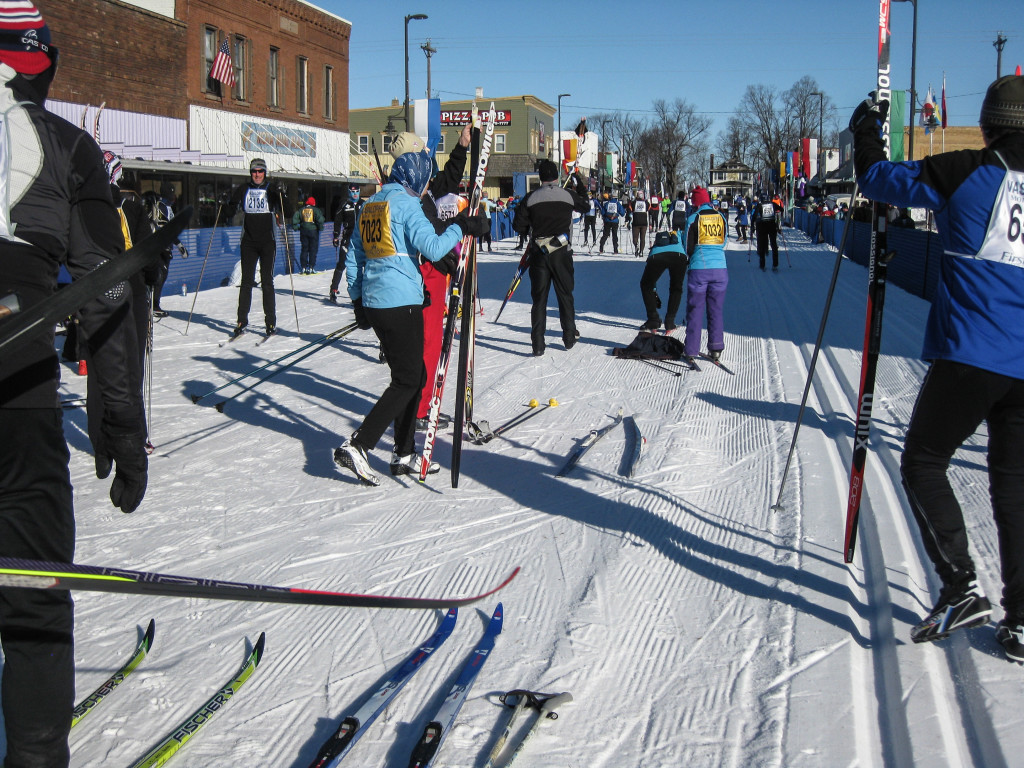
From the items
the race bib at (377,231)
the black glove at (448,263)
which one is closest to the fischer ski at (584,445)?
the black glove at (448,263)

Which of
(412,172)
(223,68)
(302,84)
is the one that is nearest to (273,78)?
(302,84)

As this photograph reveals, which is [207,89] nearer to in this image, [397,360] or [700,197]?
[700,197]

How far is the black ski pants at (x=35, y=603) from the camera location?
1.96 meters

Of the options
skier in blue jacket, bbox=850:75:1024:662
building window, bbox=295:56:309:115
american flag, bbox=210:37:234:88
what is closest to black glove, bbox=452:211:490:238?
→ skier in blue jacket, bbox=850:75:1024:662

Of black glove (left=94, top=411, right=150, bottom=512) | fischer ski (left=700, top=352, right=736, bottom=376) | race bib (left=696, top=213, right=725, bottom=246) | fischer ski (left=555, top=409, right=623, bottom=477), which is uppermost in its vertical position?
race bib (left=696, top=213, right=725, bottom=246)

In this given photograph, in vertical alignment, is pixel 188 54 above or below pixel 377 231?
above

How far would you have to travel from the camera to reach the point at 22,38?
2129 mm

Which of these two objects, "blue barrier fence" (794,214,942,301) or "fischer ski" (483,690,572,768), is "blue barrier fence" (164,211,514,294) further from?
"fischer ski" (483,690,572,768)

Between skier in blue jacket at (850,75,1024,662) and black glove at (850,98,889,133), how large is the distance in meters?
0.37

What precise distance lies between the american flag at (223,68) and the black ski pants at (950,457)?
2770 cm

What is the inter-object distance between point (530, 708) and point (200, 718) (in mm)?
1056

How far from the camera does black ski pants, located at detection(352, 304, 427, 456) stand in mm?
4883

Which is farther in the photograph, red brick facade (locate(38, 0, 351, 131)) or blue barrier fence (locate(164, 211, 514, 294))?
red brick facade (locate(38, 0, 351, 131))

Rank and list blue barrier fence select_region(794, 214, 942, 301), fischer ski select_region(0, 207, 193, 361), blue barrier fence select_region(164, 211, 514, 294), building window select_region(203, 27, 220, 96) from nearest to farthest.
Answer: fischer ski select_region(0, 207, 193, 361) < blue barrier fence select_region(794, 214, 942, 301) < blue barrier fence select_region(164, 211, 514, 294) < building window select_region(203, 27, 220, 96)
